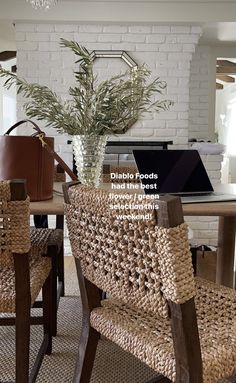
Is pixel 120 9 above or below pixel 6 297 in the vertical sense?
above

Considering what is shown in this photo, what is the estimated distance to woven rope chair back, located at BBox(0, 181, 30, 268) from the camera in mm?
970

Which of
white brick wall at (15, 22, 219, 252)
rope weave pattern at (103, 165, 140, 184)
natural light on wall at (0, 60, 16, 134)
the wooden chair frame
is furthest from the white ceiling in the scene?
natural light on wall at (0, 60, 16, 134)

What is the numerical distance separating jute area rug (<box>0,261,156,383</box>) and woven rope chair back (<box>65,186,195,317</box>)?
732 mm

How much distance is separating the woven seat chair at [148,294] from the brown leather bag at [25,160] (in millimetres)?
337

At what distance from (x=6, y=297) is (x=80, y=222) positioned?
341 mm

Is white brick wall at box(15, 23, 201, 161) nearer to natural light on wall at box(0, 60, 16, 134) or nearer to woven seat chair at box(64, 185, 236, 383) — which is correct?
woven seat chair at box(64, 185, 236, 383)

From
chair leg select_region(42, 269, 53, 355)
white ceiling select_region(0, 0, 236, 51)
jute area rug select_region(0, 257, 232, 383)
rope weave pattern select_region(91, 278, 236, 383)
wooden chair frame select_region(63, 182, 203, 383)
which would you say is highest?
white ceiling select_region(0, 0, 236, 51)

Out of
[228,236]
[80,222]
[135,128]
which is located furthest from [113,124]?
[135,128]

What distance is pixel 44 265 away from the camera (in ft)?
4.57

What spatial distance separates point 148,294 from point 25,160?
2.23ft

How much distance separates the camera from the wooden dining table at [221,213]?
1181 millimetres

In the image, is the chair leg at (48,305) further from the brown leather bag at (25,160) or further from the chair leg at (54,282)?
the brown leather bag at (25,160)

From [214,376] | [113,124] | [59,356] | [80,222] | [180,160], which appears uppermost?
[113,124]

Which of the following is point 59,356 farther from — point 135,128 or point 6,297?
point 135,128
